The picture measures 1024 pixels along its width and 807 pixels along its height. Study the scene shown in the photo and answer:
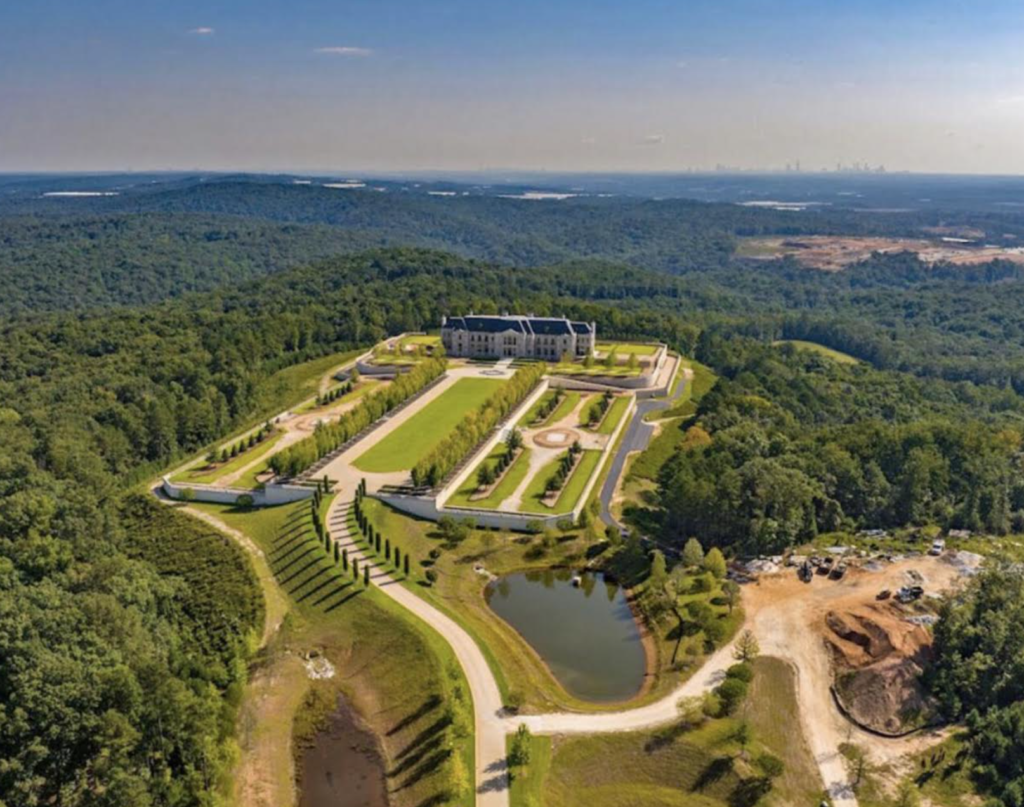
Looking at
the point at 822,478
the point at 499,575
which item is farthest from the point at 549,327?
the point at 499,575

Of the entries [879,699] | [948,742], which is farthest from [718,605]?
[948,742]

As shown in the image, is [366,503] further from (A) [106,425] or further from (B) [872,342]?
(B) [872,342]

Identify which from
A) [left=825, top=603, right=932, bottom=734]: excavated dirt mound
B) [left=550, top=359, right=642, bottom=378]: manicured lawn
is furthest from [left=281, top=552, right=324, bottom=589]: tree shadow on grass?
[left=550, top=359, right=642, bottom=378]: manicured lawn

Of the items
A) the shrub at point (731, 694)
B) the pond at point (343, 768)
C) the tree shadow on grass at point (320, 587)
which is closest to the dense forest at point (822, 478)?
the shrub at point (731, 694)

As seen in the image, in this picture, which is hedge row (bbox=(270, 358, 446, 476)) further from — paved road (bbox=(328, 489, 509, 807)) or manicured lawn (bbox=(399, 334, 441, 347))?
manicured lawn (bbox=(399, 334, 441, 347))

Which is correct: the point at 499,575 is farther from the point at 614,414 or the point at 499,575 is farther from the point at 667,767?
the point at 614,414

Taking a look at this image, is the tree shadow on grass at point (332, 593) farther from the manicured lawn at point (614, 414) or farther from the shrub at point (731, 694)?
the manicured lawn at point (614, 414)
